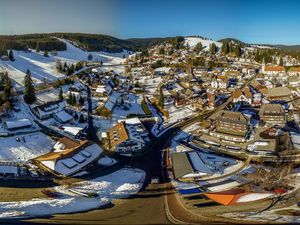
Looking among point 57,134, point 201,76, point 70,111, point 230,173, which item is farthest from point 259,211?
point 201,76

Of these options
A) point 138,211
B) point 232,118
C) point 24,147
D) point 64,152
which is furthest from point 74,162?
point 232,118

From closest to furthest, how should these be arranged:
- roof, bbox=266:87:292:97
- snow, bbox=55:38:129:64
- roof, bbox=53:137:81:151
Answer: roof, bbox=53:137:81:151
roof, bbox=266:87:292:97
snow, bbox=55:38:129:64

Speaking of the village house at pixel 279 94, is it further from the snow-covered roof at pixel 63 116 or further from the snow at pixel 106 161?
the snow-covered roof at pixel 63 116

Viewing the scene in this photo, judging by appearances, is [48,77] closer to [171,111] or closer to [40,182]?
[171,111]

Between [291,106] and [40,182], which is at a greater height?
[291,106]

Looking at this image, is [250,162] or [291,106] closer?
[250,162]

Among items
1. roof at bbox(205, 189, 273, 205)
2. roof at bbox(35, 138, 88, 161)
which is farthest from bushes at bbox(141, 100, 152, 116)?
roof at bbox(205, 189, 273, 205)

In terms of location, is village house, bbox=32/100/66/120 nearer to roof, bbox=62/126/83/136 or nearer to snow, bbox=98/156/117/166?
roof, bbox=62/126/83/136
